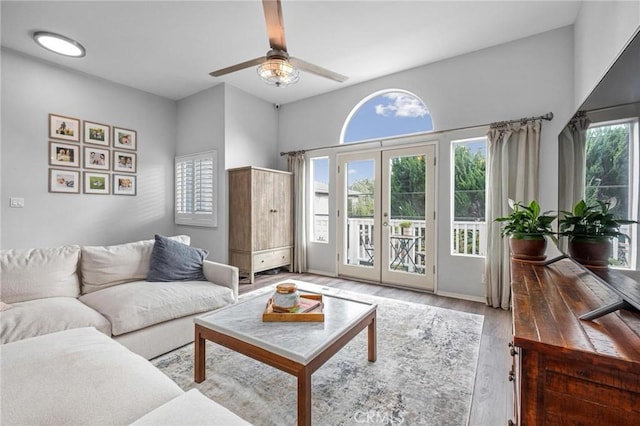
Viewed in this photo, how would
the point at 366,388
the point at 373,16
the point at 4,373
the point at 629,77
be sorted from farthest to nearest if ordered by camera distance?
the point at 373,16 → the point at 366,388 → the point at 4,373 → the point at 629,77

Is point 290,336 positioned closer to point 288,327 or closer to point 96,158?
point 288,327

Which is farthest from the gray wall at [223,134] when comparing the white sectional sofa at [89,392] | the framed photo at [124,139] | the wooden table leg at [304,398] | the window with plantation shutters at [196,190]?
the wooden table leg at [304,398]

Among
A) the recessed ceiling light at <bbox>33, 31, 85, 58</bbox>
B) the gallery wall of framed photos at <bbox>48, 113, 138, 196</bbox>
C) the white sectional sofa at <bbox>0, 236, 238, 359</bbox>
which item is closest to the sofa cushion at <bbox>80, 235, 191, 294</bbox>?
the white sectional sofa at <bbox>0, 236, 238, 359</bbox>

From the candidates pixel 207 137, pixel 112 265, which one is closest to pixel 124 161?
pixel 207 137

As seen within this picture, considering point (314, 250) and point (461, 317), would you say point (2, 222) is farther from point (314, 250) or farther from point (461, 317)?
point (461, 317)

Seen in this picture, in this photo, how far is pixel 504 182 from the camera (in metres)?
3.13

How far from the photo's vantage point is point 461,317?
9.41ft

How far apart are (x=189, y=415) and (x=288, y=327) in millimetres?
820

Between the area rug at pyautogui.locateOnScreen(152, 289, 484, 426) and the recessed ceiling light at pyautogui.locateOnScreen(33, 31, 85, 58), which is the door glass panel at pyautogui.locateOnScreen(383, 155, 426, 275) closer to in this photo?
the area rug at pyautogui.locateOnScreen(152, 289, 484, 426)

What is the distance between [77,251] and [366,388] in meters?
2.45

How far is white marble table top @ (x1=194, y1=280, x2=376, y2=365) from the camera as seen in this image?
1402mm

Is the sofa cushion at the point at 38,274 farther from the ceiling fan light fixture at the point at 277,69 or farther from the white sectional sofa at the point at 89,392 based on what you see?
the ceiling fan light fixture at the point at 277,69

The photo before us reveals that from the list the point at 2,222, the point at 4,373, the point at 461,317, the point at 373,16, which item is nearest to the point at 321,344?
the point at 4,373

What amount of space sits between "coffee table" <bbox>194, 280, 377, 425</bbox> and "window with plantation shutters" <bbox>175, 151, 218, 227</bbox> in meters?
2.97
